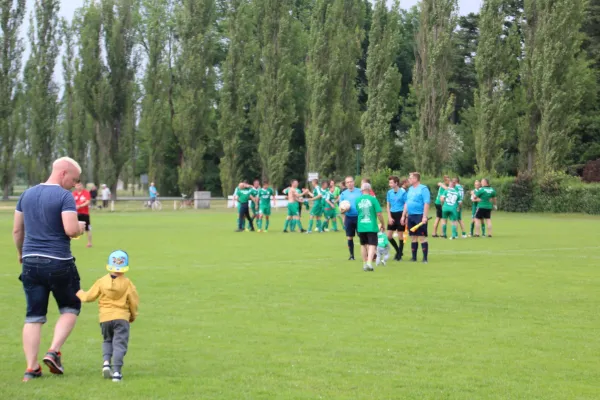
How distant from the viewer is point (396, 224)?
20750 mm

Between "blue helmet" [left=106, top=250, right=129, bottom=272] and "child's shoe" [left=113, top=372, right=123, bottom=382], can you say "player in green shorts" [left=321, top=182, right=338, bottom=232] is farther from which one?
"child's shoe" [left=113, top=372, right=123, bottom=382]

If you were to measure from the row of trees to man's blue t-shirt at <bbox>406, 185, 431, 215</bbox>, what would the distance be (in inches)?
1463

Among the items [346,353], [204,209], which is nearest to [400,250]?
[346,353]

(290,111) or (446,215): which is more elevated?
(290,111)

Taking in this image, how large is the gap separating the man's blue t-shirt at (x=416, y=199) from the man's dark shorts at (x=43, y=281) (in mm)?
12359

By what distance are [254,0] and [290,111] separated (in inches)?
357

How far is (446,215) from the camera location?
29.0 m

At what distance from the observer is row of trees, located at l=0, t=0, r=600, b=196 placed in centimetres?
5841

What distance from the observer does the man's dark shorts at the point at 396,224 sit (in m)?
20.7

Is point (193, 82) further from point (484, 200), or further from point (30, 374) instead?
point (30, 374)

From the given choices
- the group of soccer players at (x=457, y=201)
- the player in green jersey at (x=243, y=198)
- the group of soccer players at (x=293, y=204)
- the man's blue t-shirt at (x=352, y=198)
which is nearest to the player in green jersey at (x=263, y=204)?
the group of soccer players at (x=293, y=204)

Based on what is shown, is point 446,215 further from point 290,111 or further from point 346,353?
point 290,111

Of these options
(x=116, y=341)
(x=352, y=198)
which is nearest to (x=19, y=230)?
(x=116, y=341)

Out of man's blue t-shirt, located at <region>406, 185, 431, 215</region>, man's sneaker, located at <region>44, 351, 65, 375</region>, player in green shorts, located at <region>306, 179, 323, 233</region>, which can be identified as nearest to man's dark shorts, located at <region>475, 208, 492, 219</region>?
player in green shorts, located at <region>306, 179, 323, 233</region>
